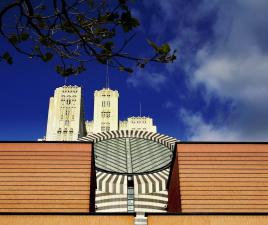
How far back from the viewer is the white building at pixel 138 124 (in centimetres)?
14650

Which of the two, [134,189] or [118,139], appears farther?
[118,139]

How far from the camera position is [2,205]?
2695 cm

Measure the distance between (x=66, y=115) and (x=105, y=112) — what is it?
580 inches

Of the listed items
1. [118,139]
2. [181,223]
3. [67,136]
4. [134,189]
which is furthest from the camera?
[67,136]

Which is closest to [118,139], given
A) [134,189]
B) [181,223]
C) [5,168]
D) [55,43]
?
[134,189]

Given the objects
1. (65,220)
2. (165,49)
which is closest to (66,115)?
(65,220)

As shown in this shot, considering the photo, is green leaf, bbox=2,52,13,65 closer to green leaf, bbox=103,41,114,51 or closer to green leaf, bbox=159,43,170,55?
green leaf, bbox=103,41,114,51

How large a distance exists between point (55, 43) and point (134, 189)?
49747 mm

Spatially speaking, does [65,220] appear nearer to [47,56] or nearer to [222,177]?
[222,177]

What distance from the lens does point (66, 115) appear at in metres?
136

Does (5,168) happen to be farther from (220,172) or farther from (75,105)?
(75,105)

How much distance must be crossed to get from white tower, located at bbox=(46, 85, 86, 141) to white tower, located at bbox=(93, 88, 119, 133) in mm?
5724

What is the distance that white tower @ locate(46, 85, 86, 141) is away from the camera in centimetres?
13388

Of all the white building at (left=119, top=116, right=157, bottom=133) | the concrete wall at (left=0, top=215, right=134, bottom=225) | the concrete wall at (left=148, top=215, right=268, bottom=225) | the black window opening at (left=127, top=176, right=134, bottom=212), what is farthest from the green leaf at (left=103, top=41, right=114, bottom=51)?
the white building at (left=119, top=116, right=157, bottom=133)
